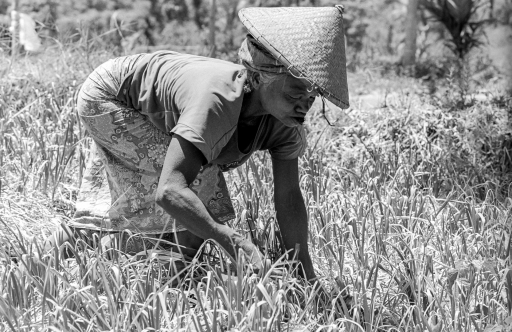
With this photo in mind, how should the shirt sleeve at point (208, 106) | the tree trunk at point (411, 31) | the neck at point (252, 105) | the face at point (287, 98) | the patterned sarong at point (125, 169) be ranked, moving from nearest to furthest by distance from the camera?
the shirt sleeve at point (208, 106) → the face at point (287, 98) → the neck at point (252, 105) → the patterned sarong at point (125, 169) → the tree trunk at point (411, 31)

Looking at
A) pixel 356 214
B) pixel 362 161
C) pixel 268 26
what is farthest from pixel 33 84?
pixel 268 26

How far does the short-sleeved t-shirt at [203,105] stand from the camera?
2166 mm

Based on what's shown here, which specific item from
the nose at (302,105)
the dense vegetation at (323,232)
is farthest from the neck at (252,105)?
the dense vegetation at (323,232)

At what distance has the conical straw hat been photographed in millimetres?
2146

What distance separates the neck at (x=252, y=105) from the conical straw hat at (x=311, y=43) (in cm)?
21

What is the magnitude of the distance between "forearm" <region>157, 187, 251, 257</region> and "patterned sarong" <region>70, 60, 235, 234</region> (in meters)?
0.38

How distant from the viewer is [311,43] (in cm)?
216

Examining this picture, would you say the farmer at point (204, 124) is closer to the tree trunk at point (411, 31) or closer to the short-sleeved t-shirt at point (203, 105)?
the short-sleeved t-shirt at point (203, 105)

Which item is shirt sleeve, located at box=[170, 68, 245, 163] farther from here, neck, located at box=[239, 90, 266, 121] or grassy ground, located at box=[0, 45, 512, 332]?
grassy ground, located at box=[0, 45, 512, 332]

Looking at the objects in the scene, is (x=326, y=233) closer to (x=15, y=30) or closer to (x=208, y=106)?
(x=208, y=106)

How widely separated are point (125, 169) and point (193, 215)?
609mm

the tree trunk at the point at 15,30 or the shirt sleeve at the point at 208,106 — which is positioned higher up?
the shirt sleeve at the point at 208,106

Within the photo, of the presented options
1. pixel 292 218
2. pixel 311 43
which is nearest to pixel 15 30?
pixel 292 218

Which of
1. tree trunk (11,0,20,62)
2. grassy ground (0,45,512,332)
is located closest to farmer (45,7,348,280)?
grassy ground (0,45,512,332)
